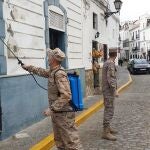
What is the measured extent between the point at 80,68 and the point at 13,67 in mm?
6054

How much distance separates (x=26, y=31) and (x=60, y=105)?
14.8 feet

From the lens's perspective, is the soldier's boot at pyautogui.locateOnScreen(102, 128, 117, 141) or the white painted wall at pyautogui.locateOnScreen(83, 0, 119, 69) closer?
the soldier's boot at pyautogui.locateOnScreen(102, 128, 117, 141)

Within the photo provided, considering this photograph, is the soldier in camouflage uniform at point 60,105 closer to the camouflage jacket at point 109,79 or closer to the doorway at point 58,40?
the camouflage jacket at point 109,79

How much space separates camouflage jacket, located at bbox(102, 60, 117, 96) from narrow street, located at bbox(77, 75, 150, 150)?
99 centimetres

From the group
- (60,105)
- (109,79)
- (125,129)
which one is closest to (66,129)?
(60,105)

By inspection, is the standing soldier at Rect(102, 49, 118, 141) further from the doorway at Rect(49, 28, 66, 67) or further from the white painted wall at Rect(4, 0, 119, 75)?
the doorway at Rect(49, 28, 66, 67)

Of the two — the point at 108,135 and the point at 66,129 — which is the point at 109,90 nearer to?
the point at 108,135

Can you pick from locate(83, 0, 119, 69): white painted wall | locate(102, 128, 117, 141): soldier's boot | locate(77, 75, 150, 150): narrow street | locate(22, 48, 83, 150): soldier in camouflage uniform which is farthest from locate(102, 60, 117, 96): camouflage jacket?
locate(83, 0, 119, 69): white painted wall

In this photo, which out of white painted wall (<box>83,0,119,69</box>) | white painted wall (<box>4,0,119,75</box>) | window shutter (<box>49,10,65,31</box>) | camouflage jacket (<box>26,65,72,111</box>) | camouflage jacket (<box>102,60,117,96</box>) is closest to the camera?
camouflage jacket (<box>26,65,72,111</box>)

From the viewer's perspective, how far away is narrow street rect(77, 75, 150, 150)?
8.09 m

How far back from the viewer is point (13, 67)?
9125mm

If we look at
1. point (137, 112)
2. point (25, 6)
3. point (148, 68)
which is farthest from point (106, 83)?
point (148, 68)

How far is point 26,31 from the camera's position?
32.4ft

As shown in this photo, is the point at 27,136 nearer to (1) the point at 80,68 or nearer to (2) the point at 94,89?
(1) the point at 80,68
